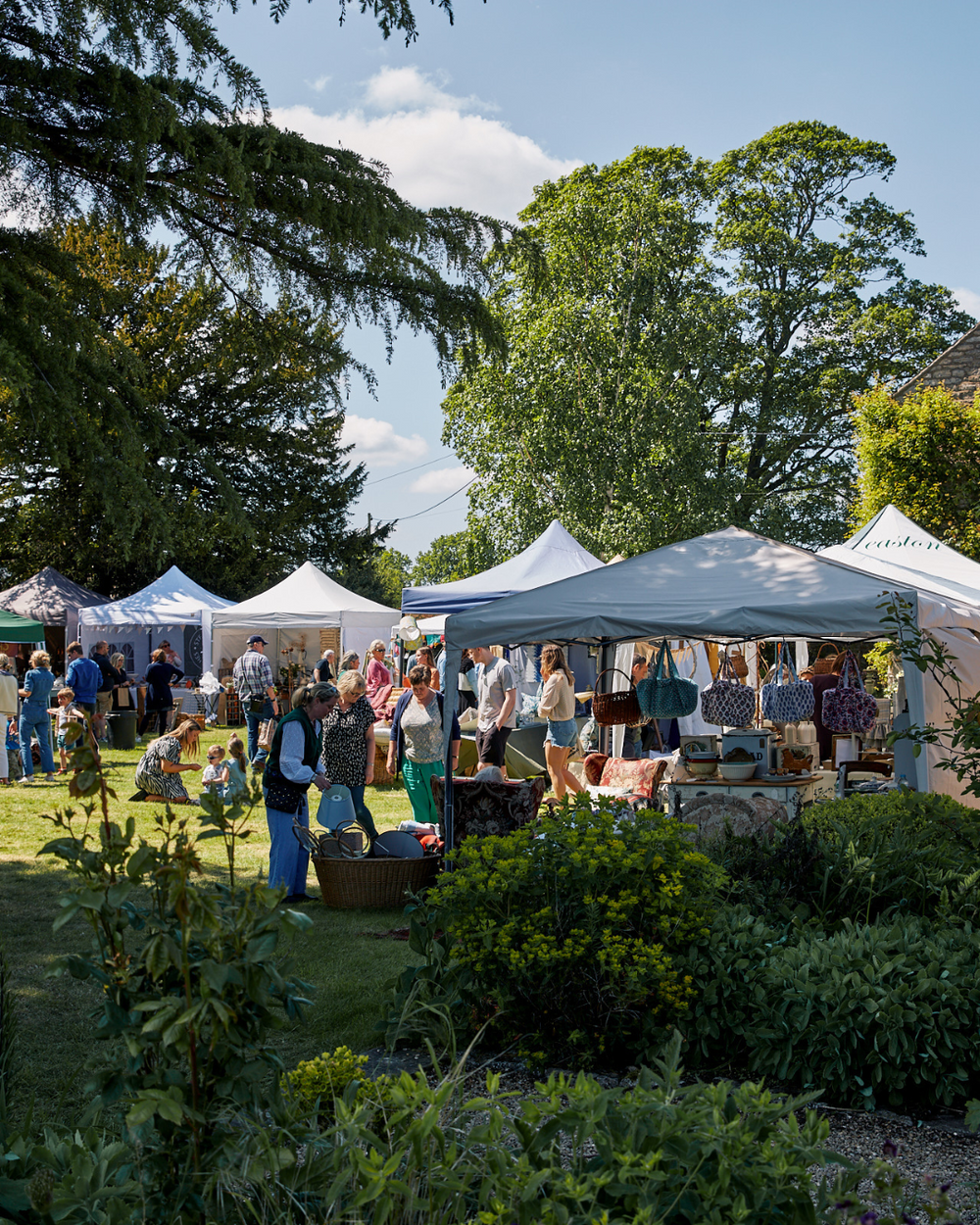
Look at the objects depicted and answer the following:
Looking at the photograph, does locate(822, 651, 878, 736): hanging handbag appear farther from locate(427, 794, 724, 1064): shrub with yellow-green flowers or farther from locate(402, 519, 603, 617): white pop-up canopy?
locate(427, 794, 724, 1064): shrub with yellow-green flowers

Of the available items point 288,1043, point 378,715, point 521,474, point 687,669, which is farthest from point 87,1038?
point 521,474

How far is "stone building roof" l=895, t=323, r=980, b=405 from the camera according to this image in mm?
19312

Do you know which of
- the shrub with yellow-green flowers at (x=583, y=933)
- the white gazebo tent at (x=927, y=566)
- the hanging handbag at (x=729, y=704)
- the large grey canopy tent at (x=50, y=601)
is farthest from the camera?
the large grey canopy tent at (x=50, y=601)

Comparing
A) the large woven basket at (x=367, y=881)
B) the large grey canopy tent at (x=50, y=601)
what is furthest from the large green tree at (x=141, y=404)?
the large grey canopy tent at (x=50, y=601)

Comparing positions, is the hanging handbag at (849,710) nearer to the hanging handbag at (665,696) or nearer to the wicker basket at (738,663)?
the hanging handbag at (665,696)

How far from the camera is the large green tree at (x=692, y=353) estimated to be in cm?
2377

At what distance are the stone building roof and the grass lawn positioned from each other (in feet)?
47.8

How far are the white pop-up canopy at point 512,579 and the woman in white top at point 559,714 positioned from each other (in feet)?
7.46

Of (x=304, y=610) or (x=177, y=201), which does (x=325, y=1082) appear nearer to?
(x=177, y=201)

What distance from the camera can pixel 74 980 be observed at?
18.7 ft

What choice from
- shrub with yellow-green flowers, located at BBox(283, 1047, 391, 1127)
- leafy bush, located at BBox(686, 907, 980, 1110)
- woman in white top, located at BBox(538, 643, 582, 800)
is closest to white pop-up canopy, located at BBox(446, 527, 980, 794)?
woman in white top, located at BBox(538, 643, 582, 800)

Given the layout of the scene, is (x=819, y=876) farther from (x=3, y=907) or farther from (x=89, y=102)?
(x=3, y=907)

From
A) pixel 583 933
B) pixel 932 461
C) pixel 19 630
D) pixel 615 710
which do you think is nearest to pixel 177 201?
pixel 583 933

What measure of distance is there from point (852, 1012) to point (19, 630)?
1485cm
